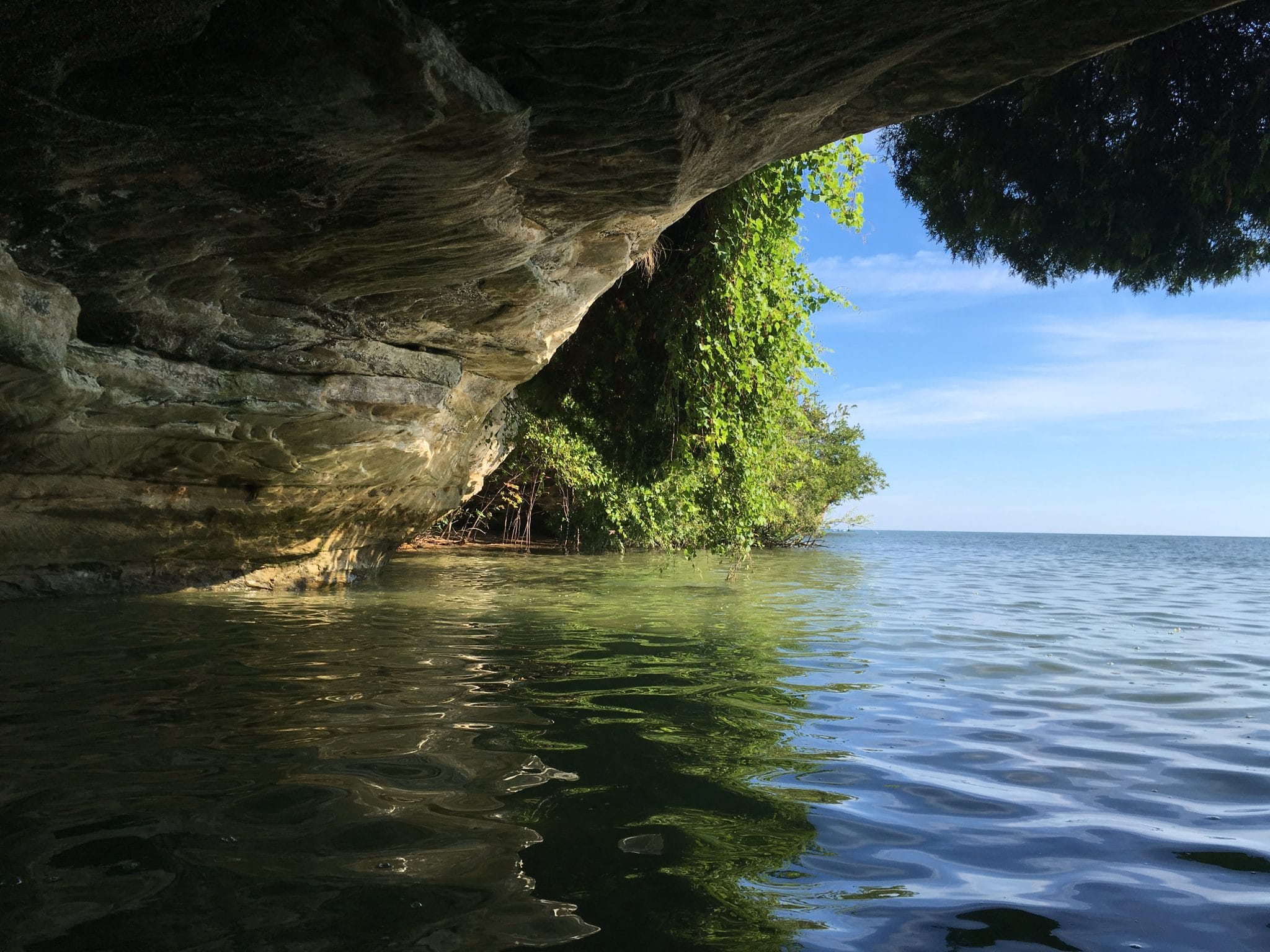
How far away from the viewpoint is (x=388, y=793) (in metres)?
3.14

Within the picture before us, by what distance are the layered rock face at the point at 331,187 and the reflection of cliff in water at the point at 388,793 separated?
2148 mm

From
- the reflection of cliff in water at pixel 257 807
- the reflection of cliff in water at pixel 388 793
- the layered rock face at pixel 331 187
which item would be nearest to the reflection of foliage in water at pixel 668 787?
the reflection of cliff in water at pixel 388 793

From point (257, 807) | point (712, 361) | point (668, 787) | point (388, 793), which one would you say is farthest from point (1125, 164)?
point (257, 807)

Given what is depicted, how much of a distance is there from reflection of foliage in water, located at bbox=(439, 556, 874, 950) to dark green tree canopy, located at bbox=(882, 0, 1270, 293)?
19.1ft

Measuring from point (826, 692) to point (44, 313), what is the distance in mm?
5717

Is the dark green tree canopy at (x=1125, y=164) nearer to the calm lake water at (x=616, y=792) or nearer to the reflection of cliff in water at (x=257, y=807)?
the calm lake water at (x=616, y=792)

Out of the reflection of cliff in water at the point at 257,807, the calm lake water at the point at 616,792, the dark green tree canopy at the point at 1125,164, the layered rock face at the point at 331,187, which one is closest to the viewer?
the reflection of cliff in water at the point at 257,807

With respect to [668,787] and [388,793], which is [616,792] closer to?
[668,787]

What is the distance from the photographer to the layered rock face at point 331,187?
336 cm

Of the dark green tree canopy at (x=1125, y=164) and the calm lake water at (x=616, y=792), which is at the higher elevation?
the dark green tree canopy at (x=1125, y=164)

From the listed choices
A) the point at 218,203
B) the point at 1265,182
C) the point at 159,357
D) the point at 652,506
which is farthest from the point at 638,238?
the point at 652,506

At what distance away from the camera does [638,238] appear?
7.21m

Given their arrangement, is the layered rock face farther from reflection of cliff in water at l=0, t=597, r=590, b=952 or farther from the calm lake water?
reflection of cliff in water at l=0, t=597, r=590, b=952

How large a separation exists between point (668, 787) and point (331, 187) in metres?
3.55
